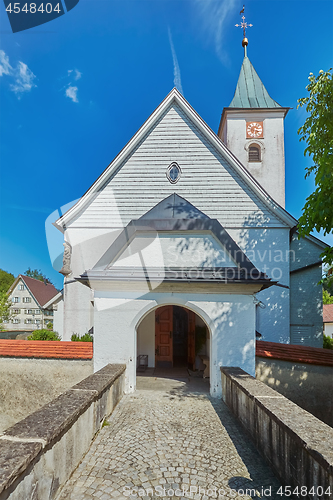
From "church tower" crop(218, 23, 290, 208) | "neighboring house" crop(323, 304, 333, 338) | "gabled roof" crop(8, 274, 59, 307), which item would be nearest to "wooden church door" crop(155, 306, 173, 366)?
"church tower" crop(218, 23, 290, 208)

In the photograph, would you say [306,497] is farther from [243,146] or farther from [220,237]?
[243,146]

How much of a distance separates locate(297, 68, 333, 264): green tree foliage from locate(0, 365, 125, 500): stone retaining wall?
20.7 ft

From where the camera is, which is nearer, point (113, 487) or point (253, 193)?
point (113, 487)

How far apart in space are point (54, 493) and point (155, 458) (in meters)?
1.49

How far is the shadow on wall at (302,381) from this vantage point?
7.81 meters

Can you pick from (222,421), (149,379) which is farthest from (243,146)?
(222,421)

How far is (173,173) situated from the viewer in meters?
12.4

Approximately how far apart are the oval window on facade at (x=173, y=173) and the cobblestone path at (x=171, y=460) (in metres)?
8.81

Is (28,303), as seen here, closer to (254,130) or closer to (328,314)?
(254,130)

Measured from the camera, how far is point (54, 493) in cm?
319

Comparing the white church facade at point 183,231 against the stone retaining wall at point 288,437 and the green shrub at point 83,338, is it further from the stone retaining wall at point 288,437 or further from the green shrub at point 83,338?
the stone retaining wall at point 288,437

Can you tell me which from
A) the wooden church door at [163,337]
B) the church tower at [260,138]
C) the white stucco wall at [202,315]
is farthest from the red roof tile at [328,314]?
the white stucco wall at [202,315]

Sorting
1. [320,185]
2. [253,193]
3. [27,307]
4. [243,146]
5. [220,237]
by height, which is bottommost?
[27,307]

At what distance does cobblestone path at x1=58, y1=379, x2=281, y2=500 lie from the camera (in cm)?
345
